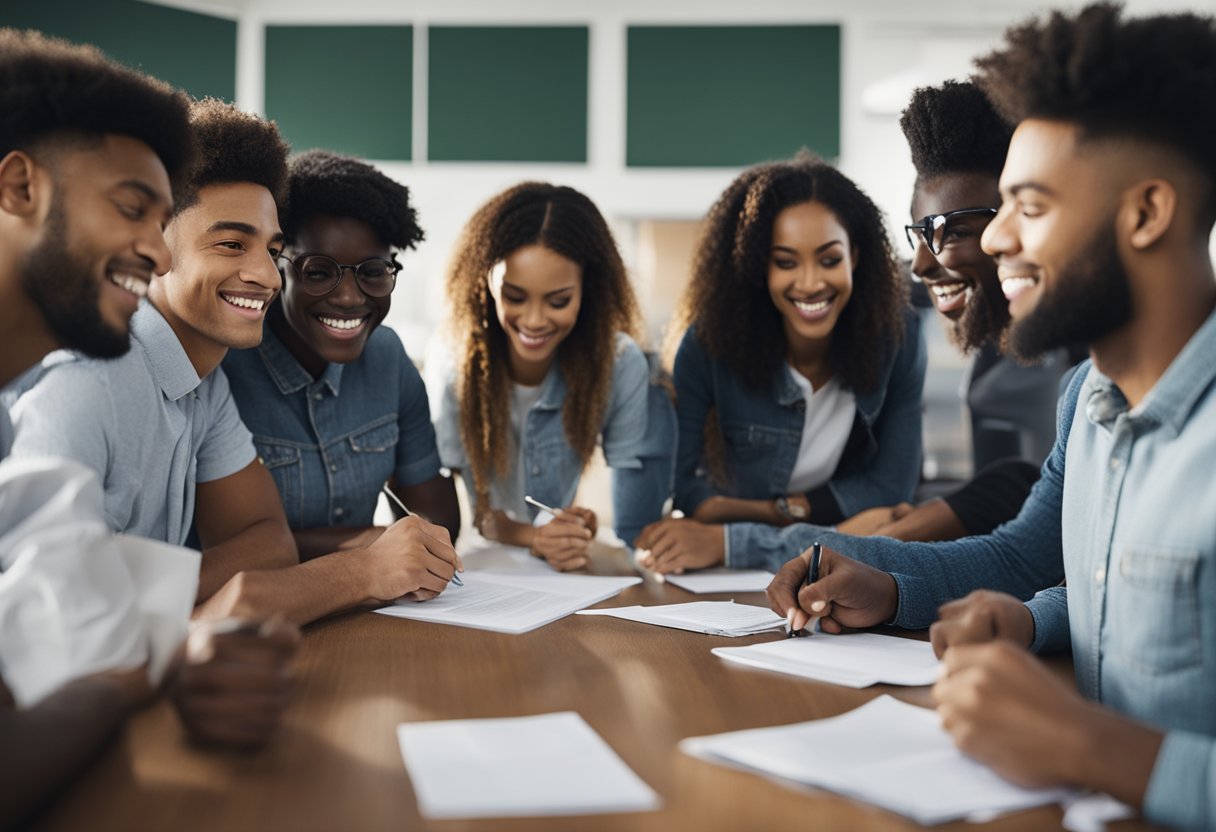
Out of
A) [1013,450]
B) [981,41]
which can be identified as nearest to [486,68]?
[981,41]

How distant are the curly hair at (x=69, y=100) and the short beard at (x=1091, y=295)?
1.10 metres

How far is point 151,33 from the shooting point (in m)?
5.64

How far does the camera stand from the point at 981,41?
6008 mm

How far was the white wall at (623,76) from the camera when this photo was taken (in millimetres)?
5965

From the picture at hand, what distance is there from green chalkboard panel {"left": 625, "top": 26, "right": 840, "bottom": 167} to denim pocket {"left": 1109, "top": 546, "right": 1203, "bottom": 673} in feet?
17.4

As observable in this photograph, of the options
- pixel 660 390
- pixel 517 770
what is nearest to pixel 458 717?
pixel 517 770

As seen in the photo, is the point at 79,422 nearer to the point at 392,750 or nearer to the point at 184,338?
the point at 184,338

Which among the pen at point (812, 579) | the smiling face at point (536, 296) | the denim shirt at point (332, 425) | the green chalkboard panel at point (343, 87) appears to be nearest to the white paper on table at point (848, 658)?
the pen at point (812, 579)

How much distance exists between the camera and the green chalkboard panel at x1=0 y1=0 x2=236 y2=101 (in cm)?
530

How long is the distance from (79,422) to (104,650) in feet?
1.55

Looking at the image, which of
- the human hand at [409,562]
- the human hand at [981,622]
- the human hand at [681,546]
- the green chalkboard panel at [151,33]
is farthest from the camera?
the green chalkboard panel at [151,33]

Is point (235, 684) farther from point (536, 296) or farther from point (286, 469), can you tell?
point (536, 296)

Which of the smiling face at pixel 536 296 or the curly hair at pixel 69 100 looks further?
the smiling face at pixel 536 296

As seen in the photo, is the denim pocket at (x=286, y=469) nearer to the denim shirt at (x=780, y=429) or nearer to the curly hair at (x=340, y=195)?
the curly hair at (x=340, y=195)
